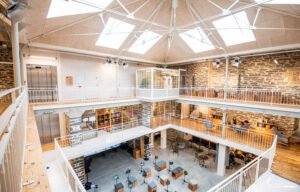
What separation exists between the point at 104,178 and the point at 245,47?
12.4 metres

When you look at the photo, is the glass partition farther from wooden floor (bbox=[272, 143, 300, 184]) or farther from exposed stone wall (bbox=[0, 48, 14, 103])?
exposed stone wall (bbox=[0, 48, 14, 103])

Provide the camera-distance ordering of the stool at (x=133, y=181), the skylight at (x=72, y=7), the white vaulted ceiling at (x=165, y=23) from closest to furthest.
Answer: the skylight at (x=72, y=7) < the white vaulted ceiling at (x=165, y=23) < the stool at (x=133, y=181)

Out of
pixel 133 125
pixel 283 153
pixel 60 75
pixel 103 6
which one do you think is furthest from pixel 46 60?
pixel 283 153

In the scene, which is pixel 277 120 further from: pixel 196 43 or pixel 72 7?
pixel 72 7

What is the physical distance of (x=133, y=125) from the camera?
11.9 meters

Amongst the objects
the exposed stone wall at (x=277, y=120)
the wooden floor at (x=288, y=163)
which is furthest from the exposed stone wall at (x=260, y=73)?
the wooden floor at (x=288, y=163)

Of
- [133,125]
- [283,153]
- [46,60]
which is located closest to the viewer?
[283,153]

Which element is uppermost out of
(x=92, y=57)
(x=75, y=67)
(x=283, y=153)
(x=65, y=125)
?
(x=92, y=57)

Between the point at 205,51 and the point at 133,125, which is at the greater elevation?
the point at 205,51

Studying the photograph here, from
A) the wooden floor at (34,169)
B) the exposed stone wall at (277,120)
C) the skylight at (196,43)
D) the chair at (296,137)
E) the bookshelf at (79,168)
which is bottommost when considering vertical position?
the bookshelf at (79,168)

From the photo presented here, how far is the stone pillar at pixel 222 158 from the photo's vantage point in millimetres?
9690

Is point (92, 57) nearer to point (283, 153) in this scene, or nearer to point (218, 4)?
point (218, 4)

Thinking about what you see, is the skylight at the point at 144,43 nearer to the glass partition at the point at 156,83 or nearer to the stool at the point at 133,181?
the glass partition at the point at 156,83

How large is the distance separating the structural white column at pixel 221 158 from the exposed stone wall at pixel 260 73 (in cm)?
472
